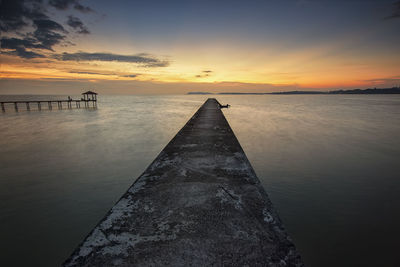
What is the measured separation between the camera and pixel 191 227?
1961mm

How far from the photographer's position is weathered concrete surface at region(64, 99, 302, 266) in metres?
1.59

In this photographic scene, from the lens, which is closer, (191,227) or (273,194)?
(191,227)

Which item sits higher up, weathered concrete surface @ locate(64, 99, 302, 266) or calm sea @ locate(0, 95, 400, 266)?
weathered concrete surface @ locate(64, 99, 302, 266)

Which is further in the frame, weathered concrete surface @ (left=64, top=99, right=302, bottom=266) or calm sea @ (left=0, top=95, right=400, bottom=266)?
calm sea @ (left=0, top=95, right=400, bottom=266)

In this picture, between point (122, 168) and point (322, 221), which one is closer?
point (322, 221)

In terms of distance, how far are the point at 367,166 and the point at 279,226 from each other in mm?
7920

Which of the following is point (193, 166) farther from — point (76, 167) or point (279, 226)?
point (76, 167)

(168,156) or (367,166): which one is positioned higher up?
(168,156)

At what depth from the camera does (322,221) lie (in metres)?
4.37

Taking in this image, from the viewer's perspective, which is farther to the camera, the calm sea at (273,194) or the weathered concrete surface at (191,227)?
the calm sea at (273,194)

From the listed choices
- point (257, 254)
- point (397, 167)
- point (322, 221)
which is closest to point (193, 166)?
point (257, 254)

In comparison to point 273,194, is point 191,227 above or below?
above

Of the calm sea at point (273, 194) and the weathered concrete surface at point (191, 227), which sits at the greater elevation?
the weathered concrete surface at point (191, 227)

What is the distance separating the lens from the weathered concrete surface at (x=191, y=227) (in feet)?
5.21
